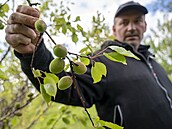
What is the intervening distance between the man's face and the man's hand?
1292mm

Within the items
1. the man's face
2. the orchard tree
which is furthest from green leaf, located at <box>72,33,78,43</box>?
the man's face

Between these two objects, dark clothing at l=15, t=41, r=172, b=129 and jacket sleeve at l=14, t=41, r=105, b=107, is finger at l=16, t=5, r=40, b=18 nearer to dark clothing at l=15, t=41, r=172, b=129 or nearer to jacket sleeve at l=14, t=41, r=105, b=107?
jacket sleeve at l=14, t=41, r=105, b=107

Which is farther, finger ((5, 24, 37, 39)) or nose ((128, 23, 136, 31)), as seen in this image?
nose ((128, 23, 136, 31))

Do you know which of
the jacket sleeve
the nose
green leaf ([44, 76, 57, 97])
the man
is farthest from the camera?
the nose

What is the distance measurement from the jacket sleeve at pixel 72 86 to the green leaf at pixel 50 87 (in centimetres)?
38

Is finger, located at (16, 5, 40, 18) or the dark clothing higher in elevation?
finger, located at (16, 5, 40, 18)

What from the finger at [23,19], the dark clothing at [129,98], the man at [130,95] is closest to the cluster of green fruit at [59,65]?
the finger at [23,19]

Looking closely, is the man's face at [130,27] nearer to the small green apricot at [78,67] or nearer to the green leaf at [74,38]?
the green leaf at [74,38]

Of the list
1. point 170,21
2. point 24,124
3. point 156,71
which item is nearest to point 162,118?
point 156,71

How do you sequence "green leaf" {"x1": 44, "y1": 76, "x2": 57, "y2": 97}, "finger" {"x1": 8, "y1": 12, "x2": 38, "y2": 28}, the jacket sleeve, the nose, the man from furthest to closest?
the nose, the man, the jacket sleeve, "finger" {"x1": 8, "y1": 12, "x2": 38, "y2": 28}, "green leaf" {"x1": 44, "y1": 76, "x2": 57, "y2": 97}

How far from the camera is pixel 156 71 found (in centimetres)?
207

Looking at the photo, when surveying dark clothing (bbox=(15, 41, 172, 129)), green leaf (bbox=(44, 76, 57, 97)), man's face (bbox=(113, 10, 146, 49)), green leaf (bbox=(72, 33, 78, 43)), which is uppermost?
green leaf (bbox=(44, 76, 57, 97))

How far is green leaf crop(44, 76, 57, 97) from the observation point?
64 centimetres

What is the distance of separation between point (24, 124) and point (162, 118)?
4.38 ft
